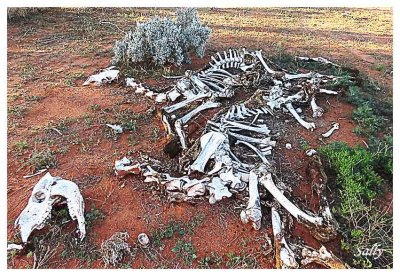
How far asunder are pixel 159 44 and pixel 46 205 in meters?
3.98

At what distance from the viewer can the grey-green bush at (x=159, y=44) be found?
691cm

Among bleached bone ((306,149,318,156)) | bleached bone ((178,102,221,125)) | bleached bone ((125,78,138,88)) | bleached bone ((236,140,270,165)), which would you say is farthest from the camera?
bleached bone ((125,78,138,88))

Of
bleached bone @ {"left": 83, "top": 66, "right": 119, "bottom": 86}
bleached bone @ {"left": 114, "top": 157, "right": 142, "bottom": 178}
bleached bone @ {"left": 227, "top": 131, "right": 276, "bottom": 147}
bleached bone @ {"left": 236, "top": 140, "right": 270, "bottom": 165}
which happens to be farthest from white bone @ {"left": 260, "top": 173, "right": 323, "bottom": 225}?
bleached bone @ {"left": 83, "top": 66, "right": 119, "bottom": 86}

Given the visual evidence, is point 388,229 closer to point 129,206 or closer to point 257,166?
point 257,166

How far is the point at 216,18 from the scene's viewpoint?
9.55 meters

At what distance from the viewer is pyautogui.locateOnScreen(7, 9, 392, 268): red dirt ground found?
3734mm

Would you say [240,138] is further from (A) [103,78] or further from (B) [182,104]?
(A) [103,78]

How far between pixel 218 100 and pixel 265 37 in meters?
3.38

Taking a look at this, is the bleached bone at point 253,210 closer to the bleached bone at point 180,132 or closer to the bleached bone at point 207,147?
the bleached bone at point 207,147

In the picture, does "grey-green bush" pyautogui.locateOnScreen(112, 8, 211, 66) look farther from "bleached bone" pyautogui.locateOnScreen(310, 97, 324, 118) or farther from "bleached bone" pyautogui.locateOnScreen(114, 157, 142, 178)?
"bleached bone" pyautogui.locateOnScreen(114, 157, 142, 178)

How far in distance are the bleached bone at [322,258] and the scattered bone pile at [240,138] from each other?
0.11 meters

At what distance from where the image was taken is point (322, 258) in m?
3.22

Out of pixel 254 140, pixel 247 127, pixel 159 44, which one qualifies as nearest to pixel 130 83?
pixel 159 44

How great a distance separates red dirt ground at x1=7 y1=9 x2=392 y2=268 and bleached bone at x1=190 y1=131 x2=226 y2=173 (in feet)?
1.28
